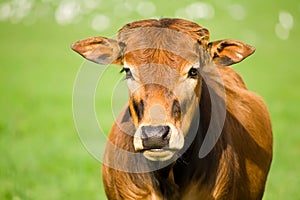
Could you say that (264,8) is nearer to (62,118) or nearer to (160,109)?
(62,118)

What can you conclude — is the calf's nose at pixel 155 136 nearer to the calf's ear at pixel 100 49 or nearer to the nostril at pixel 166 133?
the nostril at pixel 166 133

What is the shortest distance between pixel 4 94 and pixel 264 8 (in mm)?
16771

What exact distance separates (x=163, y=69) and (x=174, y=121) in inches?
16.3

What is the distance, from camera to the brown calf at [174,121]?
4.81 meters

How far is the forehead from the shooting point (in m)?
5.03

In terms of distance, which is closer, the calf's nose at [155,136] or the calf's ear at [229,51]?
the calf's nose at [155,136]

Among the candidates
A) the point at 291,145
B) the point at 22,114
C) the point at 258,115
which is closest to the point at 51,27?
the point at 22,114

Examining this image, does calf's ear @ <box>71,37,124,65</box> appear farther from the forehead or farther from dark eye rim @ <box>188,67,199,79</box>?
dark eye rim @ <box>188,67,199,79</box>

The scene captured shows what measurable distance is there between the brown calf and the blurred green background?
10.1 feet

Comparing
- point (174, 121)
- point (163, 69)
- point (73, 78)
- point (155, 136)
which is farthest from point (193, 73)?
point (73, 78)

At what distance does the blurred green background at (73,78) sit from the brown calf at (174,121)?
309 cm

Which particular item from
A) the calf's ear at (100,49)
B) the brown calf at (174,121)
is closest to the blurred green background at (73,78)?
the brown calf at (174,121)

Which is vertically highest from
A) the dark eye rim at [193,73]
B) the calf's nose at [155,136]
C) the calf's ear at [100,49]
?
the calf's ear at [100,49]

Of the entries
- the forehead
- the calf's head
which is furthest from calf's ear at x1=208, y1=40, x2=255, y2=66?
the forehead
